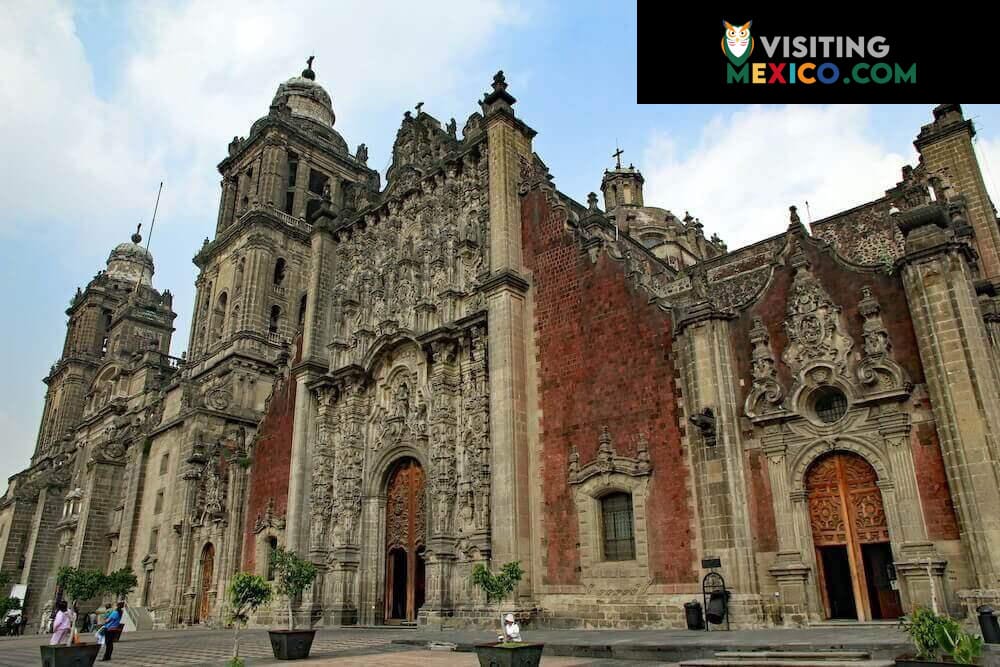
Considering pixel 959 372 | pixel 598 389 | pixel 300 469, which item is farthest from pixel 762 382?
pixel 300 469

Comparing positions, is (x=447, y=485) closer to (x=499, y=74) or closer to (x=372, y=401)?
(x=372, y=401)

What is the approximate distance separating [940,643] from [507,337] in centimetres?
1511

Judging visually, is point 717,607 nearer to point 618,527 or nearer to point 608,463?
point 618,527

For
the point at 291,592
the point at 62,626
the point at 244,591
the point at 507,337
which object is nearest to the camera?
the point at 244,591

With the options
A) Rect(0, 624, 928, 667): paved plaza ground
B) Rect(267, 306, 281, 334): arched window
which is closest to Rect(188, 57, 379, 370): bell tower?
Rect(267, 306, 281, 334): arched window

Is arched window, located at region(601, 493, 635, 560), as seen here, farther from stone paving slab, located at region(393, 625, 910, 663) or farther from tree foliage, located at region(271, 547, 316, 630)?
tree foliage, located at region(271, 547, 316, 630)

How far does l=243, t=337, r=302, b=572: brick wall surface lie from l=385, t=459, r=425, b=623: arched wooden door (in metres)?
5.98

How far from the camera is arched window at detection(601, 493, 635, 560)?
60.5ft

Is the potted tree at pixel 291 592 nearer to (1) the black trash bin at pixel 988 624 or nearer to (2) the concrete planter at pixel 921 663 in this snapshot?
(2) the concrete planter at pixel 921 663

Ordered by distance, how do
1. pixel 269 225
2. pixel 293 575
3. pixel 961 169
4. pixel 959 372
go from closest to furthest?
pixel 959 372 → pixel 293 575 → pixel 961 169 → pixel 269 225

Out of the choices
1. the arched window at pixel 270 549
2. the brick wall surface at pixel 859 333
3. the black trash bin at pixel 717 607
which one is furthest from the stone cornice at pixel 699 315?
the arched window at pixel 270 549

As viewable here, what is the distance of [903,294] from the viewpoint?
50.3ft

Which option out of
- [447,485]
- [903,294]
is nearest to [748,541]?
[903,294]

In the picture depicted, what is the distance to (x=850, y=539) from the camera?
15.0 meters
